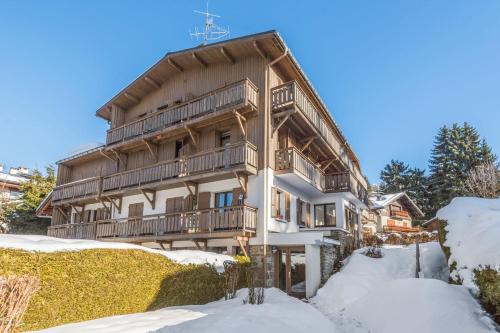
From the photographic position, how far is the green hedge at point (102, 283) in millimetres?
7668

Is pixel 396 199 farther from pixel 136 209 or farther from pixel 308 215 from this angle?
pixel 136 209

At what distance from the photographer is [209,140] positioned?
18.9 m

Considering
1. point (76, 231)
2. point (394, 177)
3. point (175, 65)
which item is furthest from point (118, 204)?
point (394, 177)

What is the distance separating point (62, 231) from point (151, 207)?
8268 millimetres

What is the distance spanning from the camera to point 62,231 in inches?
935

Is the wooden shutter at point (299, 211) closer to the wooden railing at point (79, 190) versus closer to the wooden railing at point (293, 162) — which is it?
the wooden railing at point (293, 162)

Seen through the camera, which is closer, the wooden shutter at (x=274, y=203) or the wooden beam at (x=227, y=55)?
the wooden shutter at (x=274, y=203)

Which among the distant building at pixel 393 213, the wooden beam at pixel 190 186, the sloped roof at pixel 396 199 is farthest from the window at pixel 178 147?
the sloped roof at pixel 396 199

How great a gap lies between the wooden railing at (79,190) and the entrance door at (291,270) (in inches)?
519

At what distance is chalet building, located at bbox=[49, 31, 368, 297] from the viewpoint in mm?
15914

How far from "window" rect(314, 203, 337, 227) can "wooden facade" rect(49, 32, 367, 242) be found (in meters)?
1.50

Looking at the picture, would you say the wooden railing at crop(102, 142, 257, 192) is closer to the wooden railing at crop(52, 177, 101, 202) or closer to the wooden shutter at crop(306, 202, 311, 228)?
the wooden railing at crop(52, 177, 101, 202)

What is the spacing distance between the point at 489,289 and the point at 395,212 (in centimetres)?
3794

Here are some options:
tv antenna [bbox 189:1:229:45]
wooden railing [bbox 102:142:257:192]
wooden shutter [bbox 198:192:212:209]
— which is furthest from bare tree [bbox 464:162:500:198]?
tv antenna [bbox 189:1:229:45]
